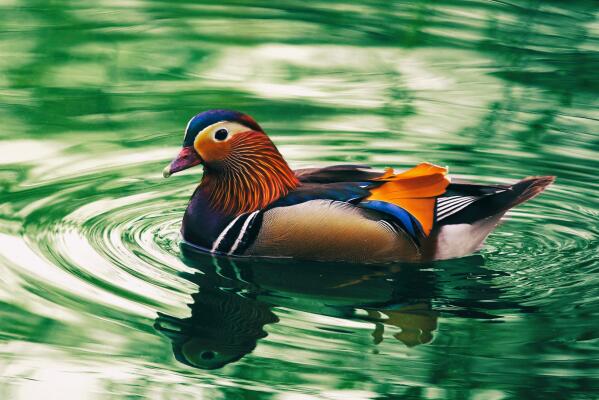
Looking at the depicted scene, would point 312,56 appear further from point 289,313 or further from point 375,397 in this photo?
point 375,397

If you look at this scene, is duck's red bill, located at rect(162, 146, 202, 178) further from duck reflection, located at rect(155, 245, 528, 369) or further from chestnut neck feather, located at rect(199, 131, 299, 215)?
duck reflection, located at rect(155, 245, 528, 369)

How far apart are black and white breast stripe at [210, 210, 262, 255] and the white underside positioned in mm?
990

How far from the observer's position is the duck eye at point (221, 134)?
7.62 meters

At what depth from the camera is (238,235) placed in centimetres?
750

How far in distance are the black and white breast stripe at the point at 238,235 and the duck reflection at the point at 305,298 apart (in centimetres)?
6

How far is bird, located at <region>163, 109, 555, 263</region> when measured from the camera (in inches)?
290

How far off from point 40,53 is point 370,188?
15.3 ft

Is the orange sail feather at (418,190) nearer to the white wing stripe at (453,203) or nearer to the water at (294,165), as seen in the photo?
the white wing stripe at (453,203)

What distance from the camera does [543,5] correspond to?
12633 mm

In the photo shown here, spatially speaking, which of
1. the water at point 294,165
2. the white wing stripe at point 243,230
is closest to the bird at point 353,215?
the white wing stripe at point 243,230

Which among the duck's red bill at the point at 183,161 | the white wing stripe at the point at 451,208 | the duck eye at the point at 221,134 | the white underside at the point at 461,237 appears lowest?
the white underside at the point at 461,237

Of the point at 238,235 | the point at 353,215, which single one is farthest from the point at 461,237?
the point at 238,235

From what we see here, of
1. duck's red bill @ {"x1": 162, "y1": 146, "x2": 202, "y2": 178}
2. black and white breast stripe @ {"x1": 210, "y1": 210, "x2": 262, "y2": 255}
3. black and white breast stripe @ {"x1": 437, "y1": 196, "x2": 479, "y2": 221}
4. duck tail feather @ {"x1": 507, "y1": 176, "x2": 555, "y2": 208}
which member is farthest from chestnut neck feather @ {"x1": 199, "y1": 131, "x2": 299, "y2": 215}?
duck tail feather @ {"x1": 507, "y1": 176, "x2": 555, "y2": 208}

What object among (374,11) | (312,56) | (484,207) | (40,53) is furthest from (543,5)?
(484,207)
